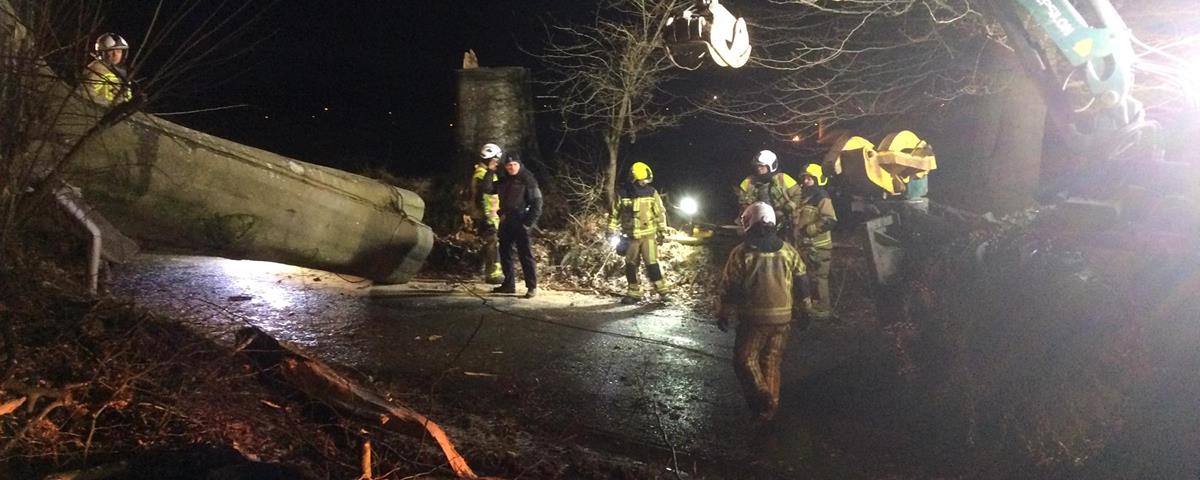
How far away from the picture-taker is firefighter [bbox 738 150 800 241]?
29.6 ft

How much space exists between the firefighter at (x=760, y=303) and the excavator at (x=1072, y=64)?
1544 millimetres

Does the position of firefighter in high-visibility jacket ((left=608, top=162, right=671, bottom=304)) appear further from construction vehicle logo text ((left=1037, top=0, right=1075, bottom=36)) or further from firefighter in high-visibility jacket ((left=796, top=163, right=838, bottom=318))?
construction vehicle logo text ((left=1037, top=0, right=1075, bottom=36))

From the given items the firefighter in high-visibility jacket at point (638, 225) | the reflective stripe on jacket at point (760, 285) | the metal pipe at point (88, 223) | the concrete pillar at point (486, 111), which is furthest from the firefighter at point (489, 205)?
the metal pipe at point (88, 223)

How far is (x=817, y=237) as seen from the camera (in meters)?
8.62

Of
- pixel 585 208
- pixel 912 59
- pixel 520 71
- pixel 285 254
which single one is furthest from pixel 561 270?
pixel 912 59

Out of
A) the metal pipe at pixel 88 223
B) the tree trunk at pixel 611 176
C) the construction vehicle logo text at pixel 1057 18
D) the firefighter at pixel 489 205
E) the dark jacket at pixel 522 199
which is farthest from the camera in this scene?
the tree trunk at pixel 611 176

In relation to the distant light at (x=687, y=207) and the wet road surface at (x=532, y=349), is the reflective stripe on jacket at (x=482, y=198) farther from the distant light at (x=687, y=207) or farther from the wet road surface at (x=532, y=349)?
the distant light at (x=687, y=207)

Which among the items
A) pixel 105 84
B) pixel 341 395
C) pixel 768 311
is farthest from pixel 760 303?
pixel 105 84

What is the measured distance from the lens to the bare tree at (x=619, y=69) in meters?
11.3

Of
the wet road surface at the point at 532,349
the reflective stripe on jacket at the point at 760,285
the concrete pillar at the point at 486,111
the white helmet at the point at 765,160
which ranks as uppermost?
the concrete pillar at the point at 486,111

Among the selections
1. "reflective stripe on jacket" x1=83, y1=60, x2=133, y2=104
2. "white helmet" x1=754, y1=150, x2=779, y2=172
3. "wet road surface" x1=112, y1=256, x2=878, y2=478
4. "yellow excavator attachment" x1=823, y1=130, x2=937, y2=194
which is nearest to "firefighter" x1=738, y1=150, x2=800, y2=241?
"white helmet" x1=754, y1=150, x2=779, y2=172

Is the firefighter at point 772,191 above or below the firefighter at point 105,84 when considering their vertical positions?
below

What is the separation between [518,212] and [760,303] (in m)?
4.04

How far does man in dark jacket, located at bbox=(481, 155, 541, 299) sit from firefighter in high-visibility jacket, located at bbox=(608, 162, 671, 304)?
946 mm
